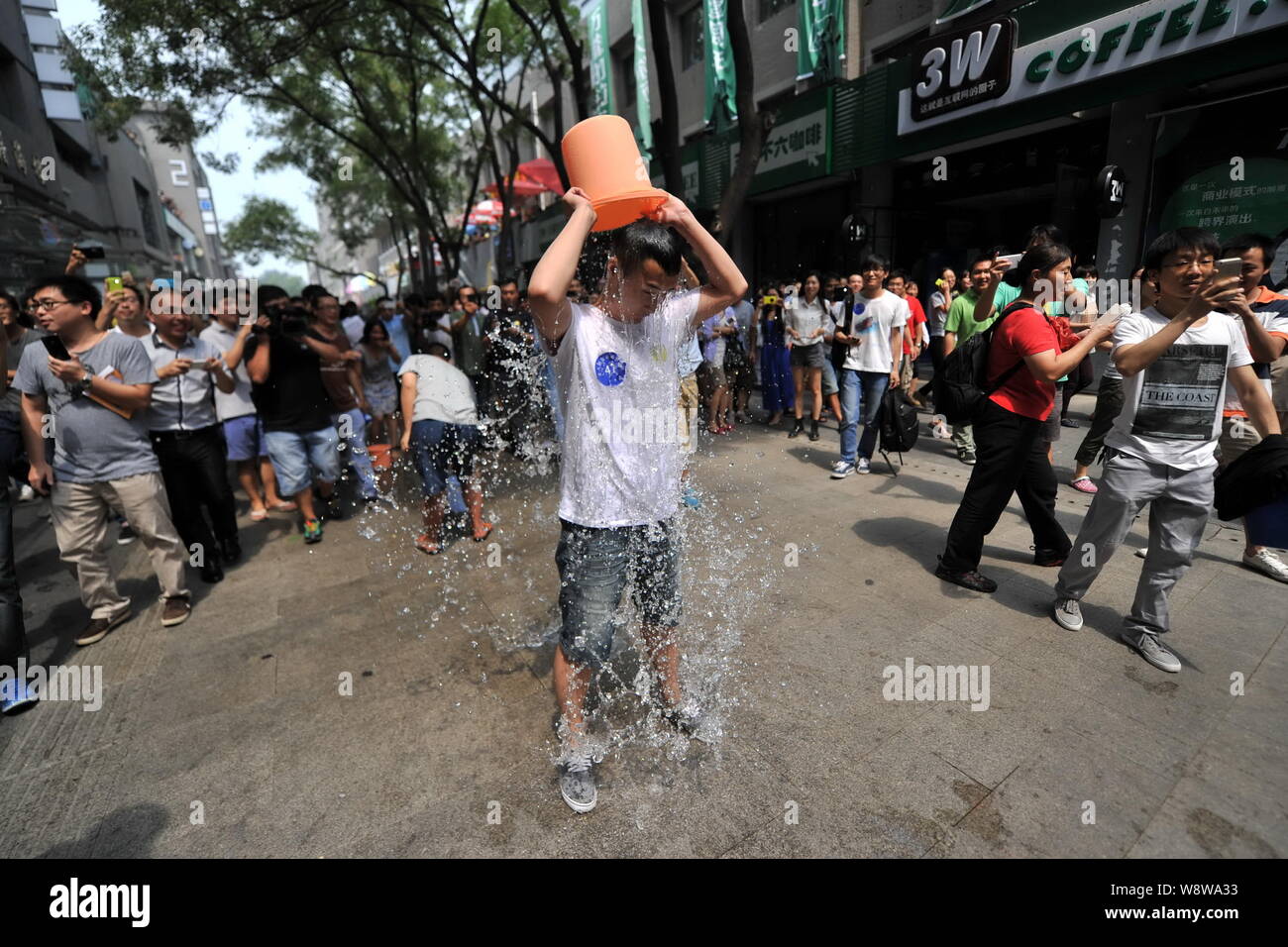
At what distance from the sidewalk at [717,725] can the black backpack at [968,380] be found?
986mm

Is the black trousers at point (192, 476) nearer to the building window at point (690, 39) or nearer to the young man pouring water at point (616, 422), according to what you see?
the young man pouring water at point (616, 422)

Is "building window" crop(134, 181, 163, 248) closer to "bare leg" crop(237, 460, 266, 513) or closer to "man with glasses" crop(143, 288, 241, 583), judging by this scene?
"bare leg" crop(237, 460, 266, 513)

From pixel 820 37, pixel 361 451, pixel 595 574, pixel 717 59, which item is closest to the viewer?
pixel 595 574

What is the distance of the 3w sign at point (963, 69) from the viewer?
27.9ft

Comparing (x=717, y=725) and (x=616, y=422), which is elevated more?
(x=616, y=422)

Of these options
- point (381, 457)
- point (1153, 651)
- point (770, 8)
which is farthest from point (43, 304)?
point (770, 8)

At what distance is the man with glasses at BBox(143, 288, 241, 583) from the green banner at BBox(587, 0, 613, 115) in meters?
13.2

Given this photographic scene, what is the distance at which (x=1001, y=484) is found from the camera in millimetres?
3605

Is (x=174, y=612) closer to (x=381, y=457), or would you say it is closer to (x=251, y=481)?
(x=251, y=481)

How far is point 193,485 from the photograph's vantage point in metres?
4.48

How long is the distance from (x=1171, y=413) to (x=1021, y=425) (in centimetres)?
74

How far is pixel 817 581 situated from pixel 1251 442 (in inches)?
120

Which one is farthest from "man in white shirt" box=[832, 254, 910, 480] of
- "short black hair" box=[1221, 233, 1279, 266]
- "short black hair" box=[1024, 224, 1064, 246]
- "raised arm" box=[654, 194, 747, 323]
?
"raised arm" box=[654, 194, 747, 323]

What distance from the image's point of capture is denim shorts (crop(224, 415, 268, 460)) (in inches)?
213
